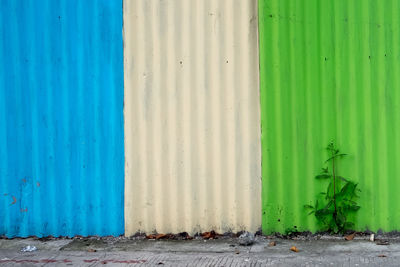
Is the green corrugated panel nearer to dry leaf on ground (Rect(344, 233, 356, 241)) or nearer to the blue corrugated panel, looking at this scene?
dry leaf on ground (Rect(344, 233, 356, 241))

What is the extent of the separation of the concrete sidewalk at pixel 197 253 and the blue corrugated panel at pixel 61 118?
0.30 m

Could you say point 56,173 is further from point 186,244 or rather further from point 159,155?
point 186,244

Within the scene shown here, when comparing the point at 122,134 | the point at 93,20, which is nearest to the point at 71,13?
the point at 93,20

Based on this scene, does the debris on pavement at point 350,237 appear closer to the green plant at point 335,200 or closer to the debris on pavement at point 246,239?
the green plant at point 335,200

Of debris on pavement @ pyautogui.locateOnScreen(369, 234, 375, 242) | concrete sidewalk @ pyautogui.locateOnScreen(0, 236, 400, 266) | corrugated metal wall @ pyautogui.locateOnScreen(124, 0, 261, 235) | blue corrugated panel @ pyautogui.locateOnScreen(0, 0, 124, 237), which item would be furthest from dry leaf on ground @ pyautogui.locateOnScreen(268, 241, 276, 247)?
blue corrugated panel @ pyautogui.locateOnScreen(0, 0, 124, 237)

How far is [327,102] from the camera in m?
5.00

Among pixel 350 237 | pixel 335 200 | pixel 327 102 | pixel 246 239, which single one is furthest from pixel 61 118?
pixel 350 237

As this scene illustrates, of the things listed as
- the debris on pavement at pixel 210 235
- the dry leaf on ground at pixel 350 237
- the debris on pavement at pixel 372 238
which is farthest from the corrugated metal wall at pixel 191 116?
the debris on pavement at pixel 372 238

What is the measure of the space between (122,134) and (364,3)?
2.83 meters

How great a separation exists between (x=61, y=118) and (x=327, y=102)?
9.26 ft

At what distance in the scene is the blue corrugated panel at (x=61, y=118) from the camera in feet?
17.3

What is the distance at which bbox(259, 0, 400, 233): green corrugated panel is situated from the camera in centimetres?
493

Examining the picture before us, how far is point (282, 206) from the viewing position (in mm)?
5047

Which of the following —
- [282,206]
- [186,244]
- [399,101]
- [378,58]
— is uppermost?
[378,58]
